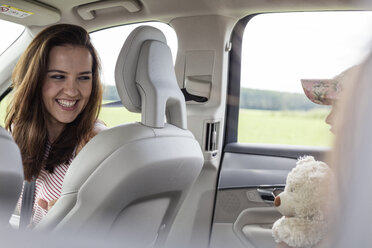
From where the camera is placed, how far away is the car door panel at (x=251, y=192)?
232 cm

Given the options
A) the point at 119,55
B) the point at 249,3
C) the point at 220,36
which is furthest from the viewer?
the point at 220,36

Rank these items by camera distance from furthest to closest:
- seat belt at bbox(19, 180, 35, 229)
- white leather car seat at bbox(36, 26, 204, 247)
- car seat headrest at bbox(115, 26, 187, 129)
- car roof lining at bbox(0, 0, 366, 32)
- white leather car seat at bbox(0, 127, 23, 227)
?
1. car roof lining at bbox(0, 0, 366, 32)
2. seat belt at bbox(19, 180, 35, 229)
3. car seat headrest at bbox(115, 26, 187, 129)
4. white leather car seat at bbox(36, 26, 204, 247)
5. white leather car seat at bbox(0, 127, 23, 227)

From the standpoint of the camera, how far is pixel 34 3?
202cm

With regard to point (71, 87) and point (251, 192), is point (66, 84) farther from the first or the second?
point (251, 192)

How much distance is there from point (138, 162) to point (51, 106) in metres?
0.49

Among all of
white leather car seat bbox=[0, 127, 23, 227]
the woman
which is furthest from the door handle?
white leather car seat bbox=[0, 127, 23, 227]

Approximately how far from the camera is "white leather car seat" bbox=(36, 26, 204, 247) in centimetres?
134

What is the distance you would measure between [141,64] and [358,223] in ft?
3.58

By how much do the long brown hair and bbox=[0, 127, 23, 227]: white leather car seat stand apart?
30.7 inches

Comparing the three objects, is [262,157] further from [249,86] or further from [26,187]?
[26,187]

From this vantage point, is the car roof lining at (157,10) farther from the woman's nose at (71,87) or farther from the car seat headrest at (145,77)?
the car seat headrest at (145,77)

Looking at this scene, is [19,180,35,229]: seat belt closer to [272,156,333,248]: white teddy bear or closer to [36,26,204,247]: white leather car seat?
[36,26,204,247]: white leather car seat

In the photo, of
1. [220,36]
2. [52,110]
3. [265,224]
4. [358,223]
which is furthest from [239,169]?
[358,223]

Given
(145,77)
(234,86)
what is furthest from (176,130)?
(234,86)
